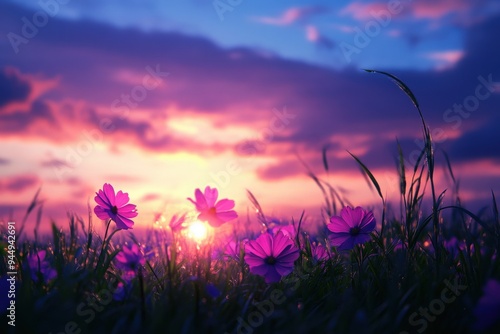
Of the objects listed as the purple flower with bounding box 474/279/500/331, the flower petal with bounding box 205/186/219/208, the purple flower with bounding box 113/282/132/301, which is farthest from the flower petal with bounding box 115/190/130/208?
the purple flower with bounding box 474/279/500/331

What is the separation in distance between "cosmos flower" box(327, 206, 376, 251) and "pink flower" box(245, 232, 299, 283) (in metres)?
0.30

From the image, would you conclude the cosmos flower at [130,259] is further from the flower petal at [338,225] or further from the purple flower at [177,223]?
the flower petal at [338,225]

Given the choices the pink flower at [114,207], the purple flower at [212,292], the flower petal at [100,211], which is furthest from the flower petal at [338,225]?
the flower petal at [100,211]

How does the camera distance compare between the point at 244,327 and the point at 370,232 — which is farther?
the point at 370,232

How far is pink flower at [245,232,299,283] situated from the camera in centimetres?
242

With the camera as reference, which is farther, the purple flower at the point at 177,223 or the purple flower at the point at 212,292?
the purple flower at the point at 177,223

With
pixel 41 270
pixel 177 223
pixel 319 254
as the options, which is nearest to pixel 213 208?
pixel 177 223

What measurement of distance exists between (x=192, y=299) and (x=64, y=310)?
1.63 ft

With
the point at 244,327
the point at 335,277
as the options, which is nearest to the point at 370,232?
the point at 335,277

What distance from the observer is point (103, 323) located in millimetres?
2180

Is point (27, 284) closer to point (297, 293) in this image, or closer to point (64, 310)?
point (64, 310)

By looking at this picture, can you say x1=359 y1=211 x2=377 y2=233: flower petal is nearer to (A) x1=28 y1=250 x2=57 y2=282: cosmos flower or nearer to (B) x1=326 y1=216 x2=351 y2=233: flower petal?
(B) x1=326 y1=216 x2=351 y2=233: flower petal

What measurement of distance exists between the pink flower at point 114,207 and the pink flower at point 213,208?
34 centimetres

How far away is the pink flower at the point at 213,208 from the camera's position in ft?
9.20
